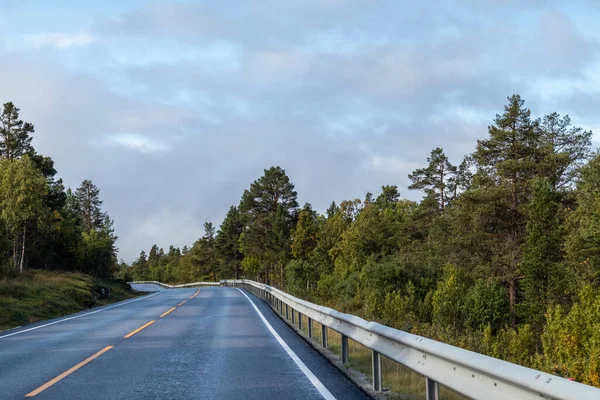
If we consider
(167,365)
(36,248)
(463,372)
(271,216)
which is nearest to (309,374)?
(167,365)

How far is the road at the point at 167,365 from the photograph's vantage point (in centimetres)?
704

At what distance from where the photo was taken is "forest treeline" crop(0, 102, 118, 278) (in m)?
44.0

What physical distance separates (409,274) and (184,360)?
Answer: 149 ft

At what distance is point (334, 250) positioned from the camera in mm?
81688

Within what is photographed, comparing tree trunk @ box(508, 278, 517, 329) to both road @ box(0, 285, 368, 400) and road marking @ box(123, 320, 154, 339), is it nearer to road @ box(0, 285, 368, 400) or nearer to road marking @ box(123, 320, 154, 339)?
road @ box(0, 285, 368, 400)

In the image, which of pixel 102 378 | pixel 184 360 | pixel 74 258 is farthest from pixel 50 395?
pixel 74 258

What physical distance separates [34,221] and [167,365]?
4941cm

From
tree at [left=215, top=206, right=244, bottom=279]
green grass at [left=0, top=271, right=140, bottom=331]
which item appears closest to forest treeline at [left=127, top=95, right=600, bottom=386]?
green grass at [left=0, top=271, right=140, bottom=331]

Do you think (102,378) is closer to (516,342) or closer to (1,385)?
(1,385)

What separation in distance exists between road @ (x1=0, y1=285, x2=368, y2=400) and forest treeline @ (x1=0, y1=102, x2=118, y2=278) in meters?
24.4

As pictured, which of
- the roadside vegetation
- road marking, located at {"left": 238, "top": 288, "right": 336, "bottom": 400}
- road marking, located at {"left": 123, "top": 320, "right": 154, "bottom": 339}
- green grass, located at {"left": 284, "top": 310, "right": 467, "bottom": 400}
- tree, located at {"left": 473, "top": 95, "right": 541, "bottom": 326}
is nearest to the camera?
green grass, located at {"left": 284, "top": 310, "right": 467, "bottom": 400}

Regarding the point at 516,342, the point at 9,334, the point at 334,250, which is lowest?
the point at 516,342

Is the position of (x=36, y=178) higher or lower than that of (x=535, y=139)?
lower

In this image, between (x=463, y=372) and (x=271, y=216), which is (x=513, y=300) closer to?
(x=271, y=216)
